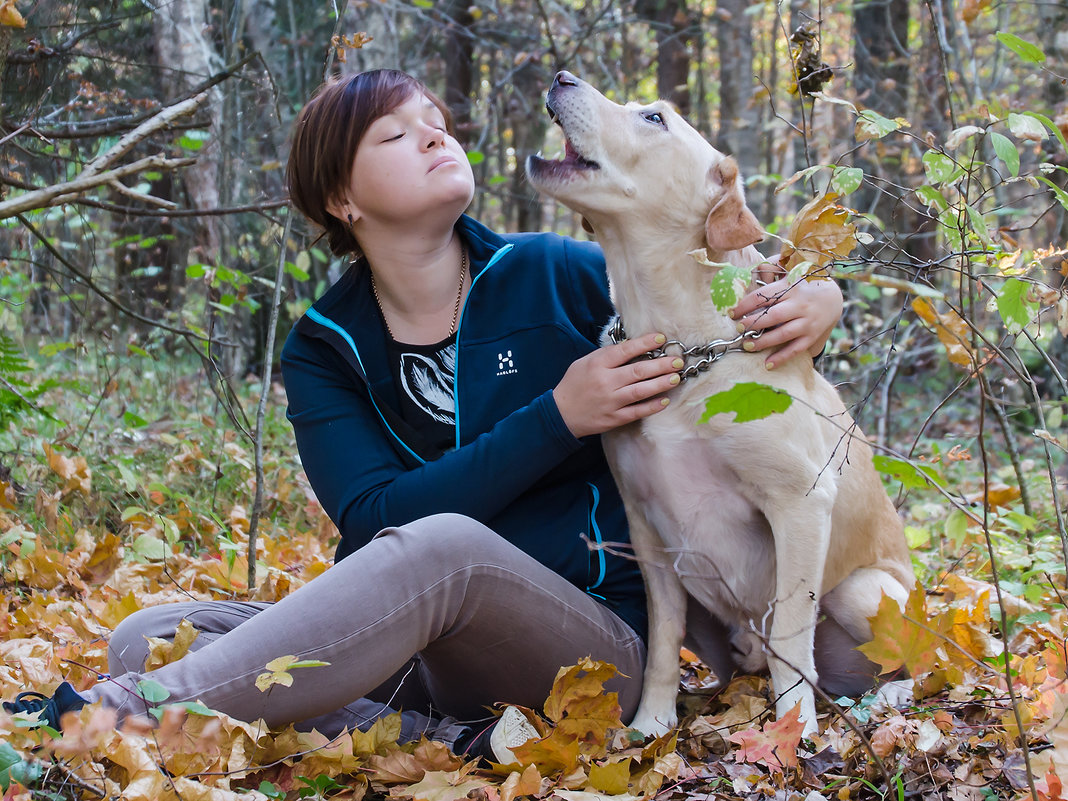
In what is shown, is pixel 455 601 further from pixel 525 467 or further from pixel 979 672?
pixel 979 672

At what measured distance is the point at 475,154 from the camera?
3.92m

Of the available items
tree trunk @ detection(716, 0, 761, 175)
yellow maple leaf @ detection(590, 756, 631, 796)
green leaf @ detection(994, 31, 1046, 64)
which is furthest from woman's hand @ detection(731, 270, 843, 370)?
tree trunk @ detection(716, 0, 761, 175)

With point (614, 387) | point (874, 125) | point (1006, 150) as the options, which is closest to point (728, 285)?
point (874, 125)

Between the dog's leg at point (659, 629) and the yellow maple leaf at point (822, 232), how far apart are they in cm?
97

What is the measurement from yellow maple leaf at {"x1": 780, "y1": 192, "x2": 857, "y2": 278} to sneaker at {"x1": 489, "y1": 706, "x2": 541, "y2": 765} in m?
1.18

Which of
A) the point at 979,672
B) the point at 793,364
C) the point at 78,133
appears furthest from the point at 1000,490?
the point at 78,133

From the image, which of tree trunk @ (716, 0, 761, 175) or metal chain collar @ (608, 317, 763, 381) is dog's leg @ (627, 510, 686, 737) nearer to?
metal chain collar @ (608, 317, 763, 381)

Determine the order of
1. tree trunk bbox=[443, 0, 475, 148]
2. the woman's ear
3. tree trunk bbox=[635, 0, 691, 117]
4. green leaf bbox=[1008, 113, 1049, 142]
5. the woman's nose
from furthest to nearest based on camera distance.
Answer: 1. tree trunk bbox=[443, 0, 475, 148]
2. tree trunk bbox=[635, 0, 691, 117]
3. the woman's ear
4. the woman's nose
5. green leaf bbox=[1008, 113, 1049, 142]

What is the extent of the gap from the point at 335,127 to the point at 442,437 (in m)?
0.88

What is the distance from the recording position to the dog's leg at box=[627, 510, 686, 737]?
8.25ft

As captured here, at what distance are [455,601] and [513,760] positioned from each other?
0.37 m

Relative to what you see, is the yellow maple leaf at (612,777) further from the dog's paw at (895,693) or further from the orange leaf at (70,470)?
the orange leaf at (70,470)

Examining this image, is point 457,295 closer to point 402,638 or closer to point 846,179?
point 402,638

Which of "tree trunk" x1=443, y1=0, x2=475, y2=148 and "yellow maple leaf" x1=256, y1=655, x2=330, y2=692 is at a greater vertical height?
"tree trunk" x1=443, y1=0, x2=475, y2=148
